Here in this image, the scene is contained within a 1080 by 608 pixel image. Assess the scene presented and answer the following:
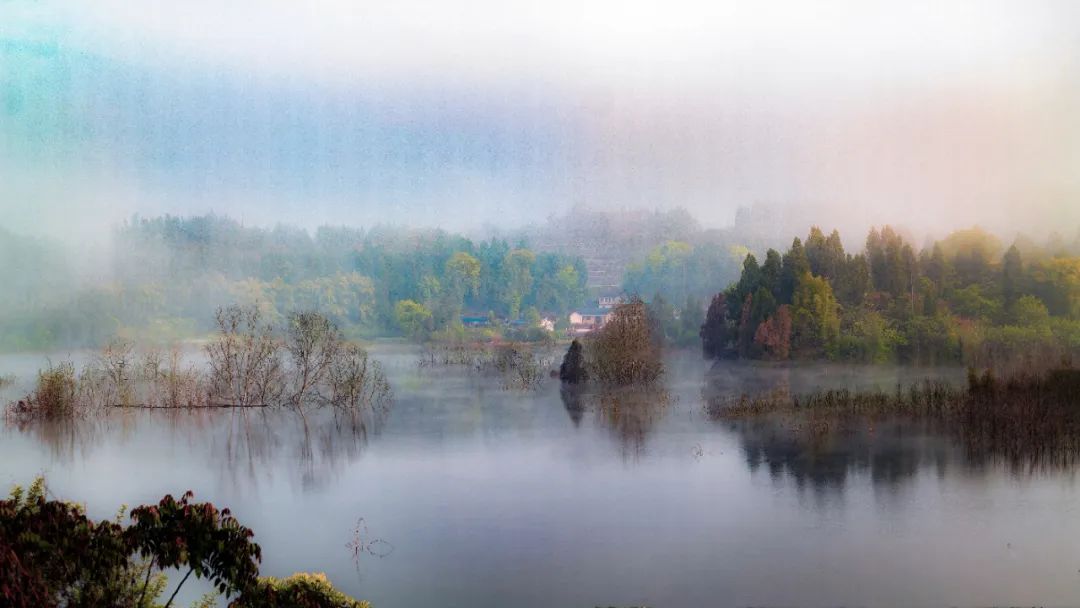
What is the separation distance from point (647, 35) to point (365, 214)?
6.38 m

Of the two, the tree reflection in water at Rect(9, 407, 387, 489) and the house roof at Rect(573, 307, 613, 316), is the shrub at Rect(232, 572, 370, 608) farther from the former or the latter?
the house roof at Rect(573, 307, 613, 316)

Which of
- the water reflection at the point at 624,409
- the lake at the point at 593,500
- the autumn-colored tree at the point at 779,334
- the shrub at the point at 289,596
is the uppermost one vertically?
the autumn-colored tree at the point at 779,334

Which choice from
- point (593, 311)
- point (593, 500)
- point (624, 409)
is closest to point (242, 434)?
point (624, 409)

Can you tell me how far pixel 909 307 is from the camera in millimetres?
15586

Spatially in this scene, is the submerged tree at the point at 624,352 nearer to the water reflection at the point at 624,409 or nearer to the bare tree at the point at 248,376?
the water reflection at the point at 624,409

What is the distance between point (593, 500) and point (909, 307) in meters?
9.08

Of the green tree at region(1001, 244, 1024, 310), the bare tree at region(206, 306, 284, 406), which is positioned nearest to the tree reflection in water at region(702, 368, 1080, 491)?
the green tree at region(1001, 244, 1024, 310)

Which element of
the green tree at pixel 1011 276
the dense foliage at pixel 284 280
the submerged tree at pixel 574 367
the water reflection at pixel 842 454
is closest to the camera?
the water reflection at pixel 842 454

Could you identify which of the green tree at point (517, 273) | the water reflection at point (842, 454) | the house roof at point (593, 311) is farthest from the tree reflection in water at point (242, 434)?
the green tree at point (517, 273)

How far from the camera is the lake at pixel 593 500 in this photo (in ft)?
20.0

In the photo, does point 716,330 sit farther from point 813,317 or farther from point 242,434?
point 242,434

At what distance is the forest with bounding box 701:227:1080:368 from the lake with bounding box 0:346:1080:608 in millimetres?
3482

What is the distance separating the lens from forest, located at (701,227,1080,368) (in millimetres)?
15195

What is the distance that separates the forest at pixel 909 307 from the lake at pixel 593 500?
3482mm
